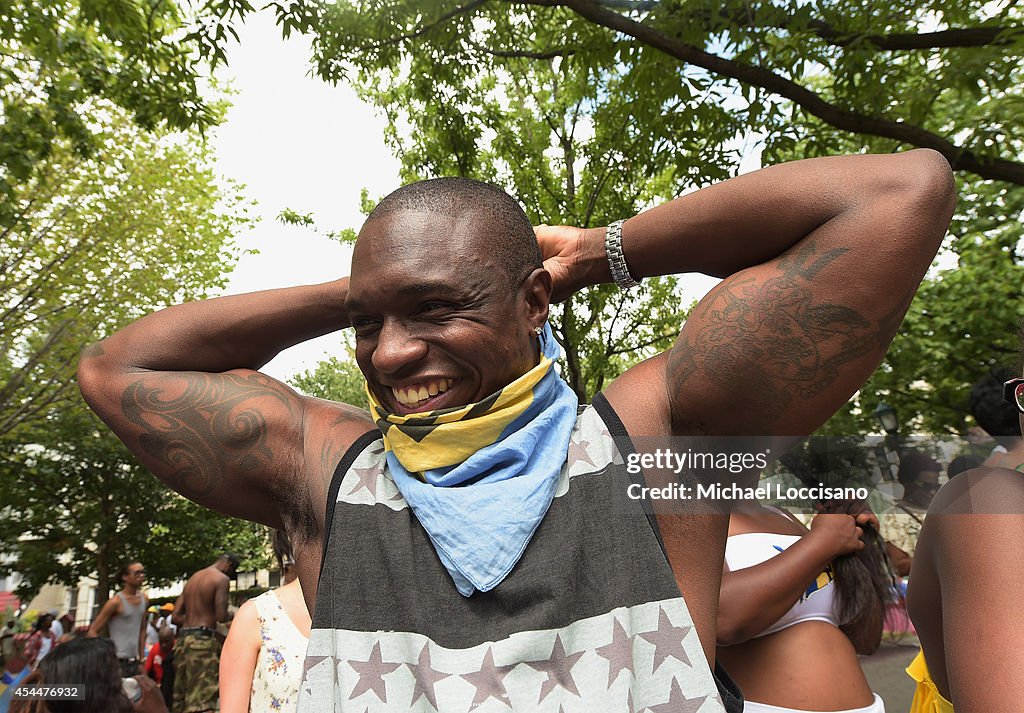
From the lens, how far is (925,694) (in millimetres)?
2316

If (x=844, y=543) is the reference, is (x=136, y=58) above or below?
above

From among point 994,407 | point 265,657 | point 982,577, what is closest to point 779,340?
point 982,577

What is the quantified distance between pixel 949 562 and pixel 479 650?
38.1 inches

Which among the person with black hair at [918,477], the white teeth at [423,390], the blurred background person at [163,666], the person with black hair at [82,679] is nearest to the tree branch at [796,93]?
the person with black hair at [918,477]

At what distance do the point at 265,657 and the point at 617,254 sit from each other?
2.44 m

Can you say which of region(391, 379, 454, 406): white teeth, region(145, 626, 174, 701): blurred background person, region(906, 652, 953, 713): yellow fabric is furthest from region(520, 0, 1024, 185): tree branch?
region(145, 626, 174, 701): blurred background person

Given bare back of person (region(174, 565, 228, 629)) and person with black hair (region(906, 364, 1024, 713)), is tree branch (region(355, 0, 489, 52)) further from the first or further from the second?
bare back of person (region(174, 565, 228, 629))

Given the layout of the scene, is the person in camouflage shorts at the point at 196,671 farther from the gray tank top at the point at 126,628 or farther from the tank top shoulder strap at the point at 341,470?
the tank top shoulder strap at the point at 341,470

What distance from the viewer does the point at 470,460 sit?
1.62 m

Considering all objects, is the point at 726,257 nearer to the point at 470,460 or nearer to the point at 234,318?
the point at 470,460

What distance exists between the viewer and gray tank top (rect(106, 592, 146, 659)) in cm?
876

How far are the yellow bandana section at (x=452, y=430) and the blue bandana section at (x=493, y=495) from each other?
0.07 feet

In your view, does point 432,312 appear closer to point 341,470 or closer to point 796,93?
point 341,470

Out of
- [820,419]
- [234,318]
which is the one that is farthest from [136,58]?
[820,419]
